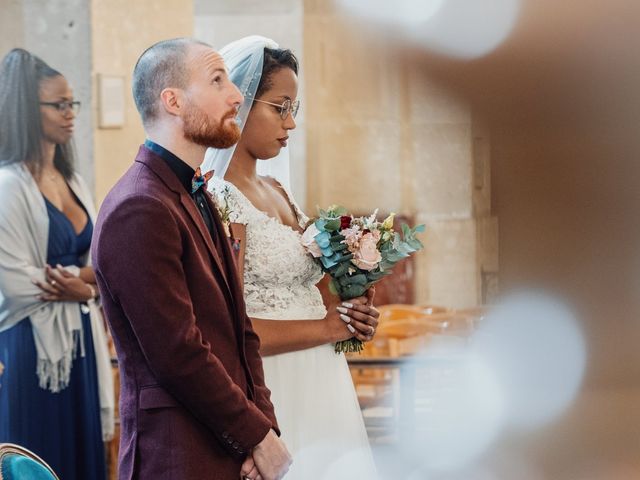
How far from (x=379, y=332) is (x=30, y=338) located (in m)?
2.15

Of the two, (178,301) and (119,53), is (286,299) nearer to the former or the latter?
(178,301)

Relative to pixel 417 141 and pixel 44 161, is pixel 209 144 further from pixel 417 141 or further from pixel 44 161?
pixel 417 141

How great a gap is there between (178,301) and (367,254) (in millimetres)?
846

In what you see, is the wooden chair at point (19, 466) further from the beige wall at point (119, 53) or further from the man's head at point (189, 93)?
the beige wall at point (119, 53)

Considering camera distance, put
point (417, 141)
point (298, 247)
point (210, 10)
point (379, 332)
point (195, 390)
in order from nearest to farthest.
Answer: point (195, 390) → point (298, 247) → point (379, 332) → point (210, 10) → point (417, 141)

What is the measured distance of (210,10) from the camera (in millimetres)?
7746

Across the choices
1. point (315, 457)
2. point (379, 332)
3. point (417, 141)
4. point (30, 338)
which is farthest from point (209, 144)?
point (417, 141)

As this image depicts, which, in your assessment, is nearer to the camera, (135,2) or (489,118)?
(135,2)

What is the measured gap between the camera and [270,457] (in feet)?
6.18

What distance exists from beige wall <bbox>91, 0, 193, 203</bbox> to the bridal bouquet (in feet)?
8.94

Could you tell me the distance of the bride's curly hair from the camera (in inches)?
99.6

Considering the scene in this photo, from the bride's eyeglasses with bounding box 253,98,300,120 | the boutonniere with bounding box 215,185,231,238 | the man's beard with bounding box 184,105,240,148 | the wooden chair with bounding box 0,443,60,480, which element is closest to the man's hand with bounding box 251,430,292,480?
the wooden chair with bounding box 0,443,60,480

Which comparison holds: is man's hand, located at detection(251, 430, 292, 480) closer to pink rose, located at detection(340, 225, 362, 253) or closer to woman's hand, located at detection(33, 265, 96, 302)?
pink rose, located at detection(340, 225, 362, 253)

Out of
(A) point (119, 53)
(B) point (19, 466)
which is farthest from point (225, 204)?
(A) point (119, 53)
